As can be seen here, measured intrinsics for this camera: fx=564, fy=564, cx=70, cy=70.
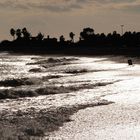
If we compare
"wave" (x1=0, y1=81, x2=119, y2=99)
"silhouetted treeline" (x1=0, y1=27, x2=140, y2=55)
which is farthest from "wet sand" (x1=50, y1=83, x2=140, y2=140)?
"silhouetted treeline" (x1=0, y1=27, x2=140, y2=55)

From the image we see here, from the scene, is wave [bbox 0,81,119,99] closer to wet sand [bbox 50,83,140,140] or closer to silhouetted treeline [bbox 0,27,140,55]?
wet sand [bbox 50,83,140,140]

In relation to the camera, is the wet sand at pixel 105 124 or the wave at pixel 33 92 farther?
the wave at pixel 33 92

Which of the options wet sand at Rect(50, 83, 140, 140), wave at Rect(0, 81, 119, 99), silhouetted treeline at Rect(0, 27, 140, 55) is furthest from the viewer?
silhouetted treeline at Rect(0, 27, 140, 55)

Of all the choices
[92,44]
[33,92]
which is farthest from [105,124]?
[92,44]

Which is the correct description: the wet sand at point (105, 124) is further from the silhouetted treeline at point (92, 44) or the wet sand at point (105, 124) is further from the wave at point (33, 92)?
the silhouetted treeline at point (92, 44)

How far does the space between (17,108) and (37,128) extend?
4.98 metres

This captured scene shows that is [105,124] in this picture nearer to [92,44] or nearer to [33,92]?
[33,92]

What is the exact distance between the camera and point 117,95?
24.0 m

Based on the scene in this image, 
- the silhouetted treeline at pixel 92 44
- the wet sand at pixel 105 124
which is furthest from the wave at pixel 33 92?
the silhouetted treeline at pixel 92 44

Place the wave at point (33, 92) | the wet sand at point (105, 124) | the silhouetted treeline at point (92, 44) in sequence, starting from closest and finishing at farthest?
the wet sand at point (105, 124)
the wave at point (33, 92)
the silhouetted treeline at point (92, 44)

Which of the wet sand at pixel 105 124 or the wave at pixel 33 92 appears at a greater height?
the wet sand at pixel 105 124

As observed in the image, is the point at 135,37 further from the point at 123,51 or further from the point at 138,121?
the point at 138,121

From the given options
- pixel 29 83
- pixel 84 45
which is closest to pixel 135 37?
pixel 84 45

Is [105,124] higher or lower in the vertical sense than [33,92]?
higher
